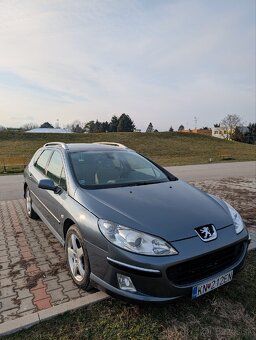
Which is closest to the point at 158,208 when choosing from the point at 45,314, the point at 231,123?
the point at 45,314

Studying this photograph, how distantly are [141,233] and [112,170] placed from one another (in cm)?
161

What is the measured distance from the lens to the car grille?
2.67 metres

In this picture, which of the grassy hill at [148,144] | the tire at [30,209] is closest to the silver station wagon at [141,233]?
the tire at [30,209]

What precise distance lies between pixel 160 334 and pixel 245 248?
1.25 m

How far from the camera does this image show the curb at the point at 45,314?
272cm

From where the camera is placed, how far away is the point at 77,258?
11.0ft

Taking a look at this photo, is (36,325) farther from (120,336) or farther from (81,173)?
(81,173)

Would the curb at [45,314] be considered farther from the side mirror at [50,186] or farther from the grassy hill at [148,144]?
the grassy hill at [148,144]

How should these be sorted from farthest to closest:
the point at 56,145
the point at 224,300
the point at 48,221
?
the point at 56,145
the point at 48,221
the point at 224,300

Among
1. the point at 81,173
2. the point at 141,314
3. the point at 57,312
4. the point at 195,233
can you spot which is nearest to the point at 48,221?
the point at 81,173

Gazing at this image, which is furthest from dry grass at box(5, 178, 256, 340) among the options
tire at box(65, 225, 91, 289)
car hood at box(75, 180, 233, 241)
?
car hood at box(75, 180, 233, 241)

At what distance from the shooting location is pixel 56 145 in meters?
5.04

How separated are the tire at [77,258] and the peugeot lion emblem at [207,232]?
1.13 metres

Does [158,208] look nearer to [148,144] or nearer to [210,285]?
[210,285]
